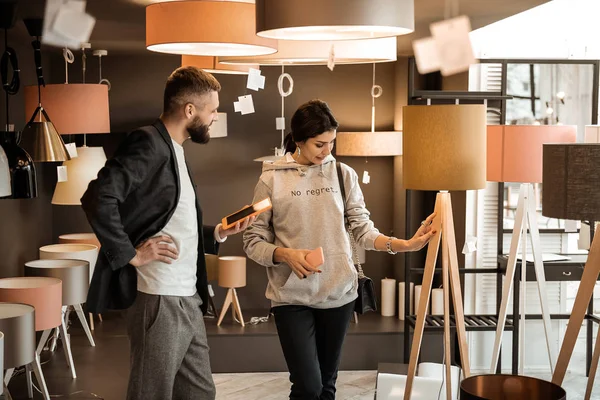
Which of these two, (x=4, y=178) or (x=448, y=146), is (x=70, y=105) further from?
(x=448, y=146)

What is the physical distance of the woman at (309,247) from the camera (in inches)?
128

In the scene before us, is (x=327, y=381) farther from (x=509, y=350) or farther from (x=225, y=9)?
(x=509, y=350)

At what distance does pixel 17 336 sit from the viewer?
337 cm

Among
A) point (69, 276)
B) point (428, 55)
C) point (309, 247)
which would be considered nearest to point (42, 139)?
point (69, 276)

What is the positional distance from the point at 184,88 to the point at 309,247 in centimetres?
86

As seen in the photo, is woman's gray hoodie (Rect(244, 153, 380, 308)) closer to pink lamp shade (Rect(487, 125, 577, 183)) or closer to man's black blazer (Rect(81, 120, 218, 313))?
man's black blazer (Rect(81, 120, 218, 313))

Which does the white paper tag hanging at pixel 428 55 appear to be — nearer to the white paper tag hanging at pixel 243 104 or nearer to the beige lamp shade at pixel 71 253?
the beige lamp shade at pixel 71 253

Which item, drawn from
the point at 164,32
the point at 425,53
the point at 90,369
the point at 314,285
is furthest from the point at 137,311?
the point at 90,369

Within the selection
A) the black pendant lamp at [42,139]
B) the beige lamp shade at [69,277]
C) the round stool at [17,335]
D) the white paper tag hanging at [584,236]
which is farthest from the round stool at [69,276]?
the white paper tag hanging at [584,236]

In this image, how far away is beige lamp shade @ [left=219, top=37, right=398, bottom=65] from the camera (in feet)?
11.9

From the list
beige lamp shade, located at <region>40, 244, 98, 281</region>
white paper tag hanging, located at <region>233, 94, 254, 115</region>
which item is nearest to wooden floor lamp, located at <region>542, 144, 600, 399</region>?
beige lamp shade, located at <region>40, 244, 98, 281</region>

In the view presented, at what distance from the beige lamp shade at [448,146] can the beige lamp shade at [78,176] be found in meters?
3.04

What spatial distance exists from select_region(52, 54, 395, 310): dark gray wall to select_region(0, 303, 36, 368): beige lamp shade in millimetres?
3603

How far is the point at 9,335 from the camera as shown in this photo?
334cm
